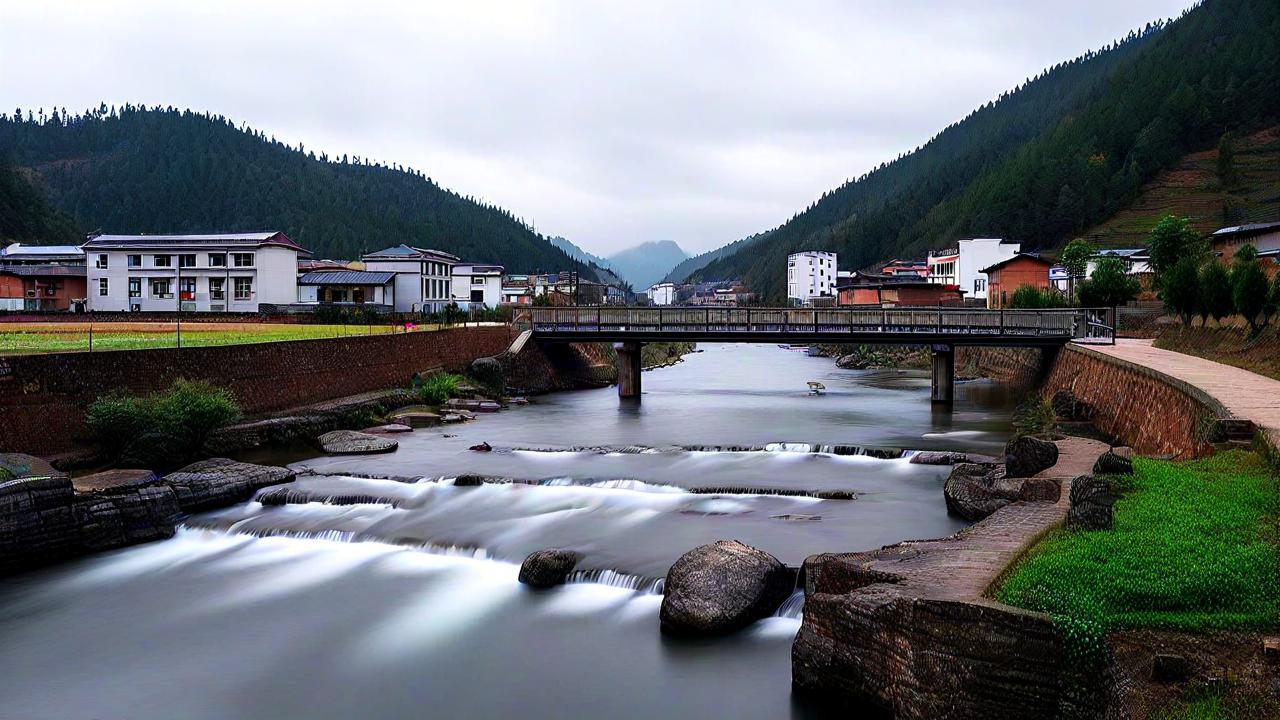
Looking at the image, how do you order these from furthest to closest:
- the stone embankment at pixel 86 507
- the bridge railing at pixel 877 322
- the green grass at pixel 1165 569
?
the bridge railing at pixel 877 322, the stone embankment at pixel 86 507, the green grass at pixel 1165 569

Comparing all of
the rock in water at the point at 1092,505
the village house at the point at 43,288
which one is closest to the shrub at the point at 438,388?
the rock in water at the point at 1092,505

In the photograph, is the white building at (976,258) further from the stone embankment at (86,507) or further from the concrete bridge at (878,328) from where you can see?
the stone embankment at (86,507)

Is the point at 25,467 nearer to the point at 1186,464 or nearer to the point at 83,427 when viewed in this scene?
the point at 83,427

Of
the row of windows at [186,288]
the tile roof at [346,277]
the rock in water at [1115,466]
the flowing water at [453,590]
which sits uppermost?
the tile roof at [346,277]

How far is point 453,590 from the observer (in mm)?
16625

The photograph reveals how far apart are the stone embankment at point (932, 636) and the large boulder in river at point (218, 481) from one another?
615 inches

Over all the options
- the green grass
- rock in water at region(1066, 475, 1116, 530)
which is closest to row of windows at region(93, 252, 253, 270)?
rock in water at region(1066, 475, 1116, 530)

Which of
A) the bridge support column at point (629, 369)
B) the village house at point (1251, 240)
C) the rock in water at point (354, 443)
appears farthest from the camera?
the village house at point (1251, 240)

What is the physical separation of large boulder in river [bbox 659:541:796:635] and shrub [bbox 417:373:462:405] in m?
27.3

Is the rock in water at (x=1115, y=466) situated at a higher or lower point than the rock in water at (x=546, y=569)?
higher

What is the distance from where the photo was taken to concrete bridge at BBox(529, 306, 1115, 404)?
41.9 meters

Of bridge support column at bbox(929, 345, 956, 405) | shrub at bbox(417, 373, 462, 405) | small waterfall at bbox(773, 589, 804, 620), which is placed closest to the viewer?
small waterfall at bbox(773, 589, 804, 620)

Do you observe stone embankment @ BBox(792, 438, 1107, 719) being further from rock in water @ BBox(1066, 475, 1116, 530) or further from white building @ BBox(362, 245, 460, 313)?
white building @ BBox(362, 245, 460, 313)

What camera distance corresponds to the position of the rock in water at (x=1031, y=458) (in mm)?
18438
